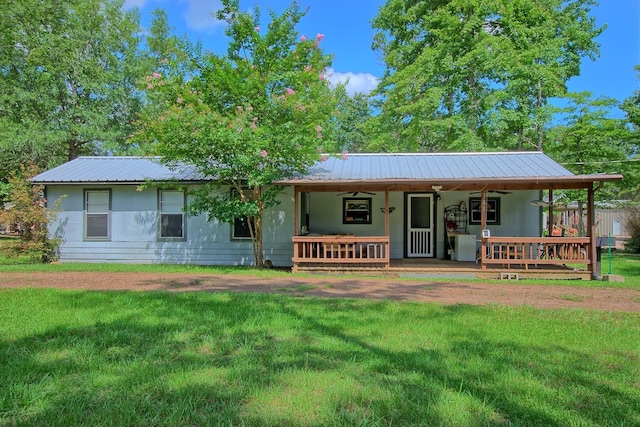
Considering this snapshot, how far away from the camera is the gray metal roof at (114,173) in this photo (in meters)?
12.3

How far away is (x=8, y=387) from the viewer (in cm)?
314

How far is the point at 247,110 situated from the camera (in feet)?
31.5

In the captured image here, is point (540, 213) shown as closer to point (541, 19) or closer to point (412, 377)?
point (412, 377)

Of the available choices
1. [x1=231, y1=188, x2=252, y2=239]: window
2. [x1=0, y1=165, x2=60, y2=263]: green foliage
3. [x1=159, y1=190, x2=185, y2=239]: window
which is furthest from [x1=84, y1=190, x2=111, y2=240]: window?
[x1=231, y1=188, x2=252, y2=239]: window

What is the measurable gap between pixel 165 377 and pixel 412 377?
2.00 meters

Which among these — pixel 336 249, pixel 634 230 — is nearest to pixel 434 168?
pixel 336 249

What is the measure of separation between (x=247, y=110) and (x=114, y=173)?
5870 millimetres

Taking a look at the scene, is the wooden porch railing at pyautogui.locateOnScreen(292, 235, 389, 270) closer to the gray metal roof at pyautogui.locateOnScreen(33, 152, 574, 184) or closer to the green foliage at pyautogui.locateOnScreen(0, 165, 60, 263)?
the gray metal roof at pyautogui.locateOnScreen(33, 152, 574, 184)

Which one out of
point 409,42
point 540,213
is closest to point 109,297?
point 540,213

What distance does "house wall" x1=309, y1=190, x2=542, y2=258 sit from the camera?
1305 centimetres

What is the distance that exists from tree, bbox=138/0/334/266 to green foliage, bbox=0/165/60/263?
16.2ft

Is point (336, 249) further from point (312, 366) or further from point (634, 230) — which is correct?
point (634, 230)

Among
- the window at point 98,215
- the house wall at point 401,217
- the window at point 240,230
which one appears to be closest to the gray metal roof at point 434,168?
the house wall at point 401,217

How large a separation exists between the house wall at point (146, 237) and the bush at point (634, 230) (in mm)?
18216
